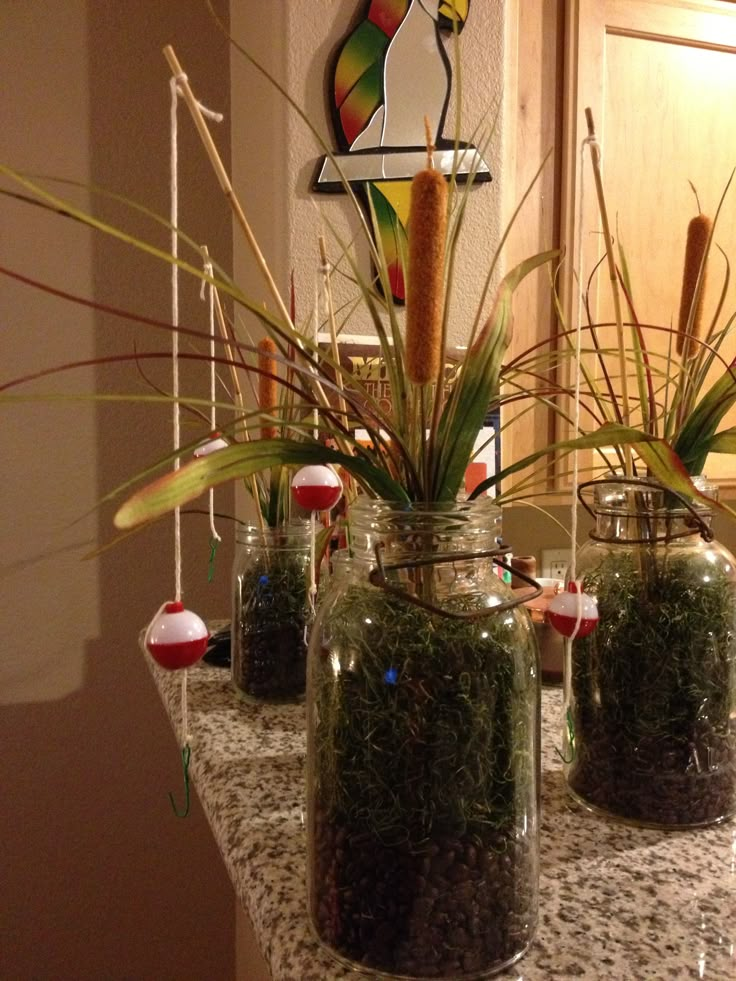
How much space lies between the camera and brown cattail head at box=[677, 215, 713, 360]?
601 millimetres

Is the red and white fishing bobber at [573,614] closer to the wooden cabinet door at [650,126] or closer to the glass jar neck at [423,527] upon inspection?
the glass jar neck at [423,527]

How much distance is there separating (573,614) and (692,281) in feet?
0.88

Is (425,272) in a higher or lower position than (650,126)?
lower

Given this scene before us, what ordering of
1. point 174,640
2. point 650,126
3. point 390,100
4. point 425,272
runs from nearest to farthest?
point 425,272 < point 174,640 < point 390,100 < point 650,126

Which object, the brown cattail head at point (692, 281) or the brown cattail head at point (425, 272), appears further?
the brown cattail head at point (692, 281)

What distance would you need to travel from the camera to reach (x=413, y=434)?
0.50 meters

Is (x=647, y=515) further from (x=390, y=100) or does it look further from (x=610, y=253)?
(x=390, y=100)

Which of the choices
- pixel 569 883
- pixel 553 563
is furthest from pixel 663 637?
pixel 553 563

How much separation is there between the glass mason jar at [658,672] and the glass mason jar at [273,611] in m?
0.35

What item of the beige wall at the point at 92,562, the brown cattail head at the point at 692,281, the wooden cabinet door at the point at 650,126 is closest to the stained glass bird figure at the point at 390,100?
the wooden cabinet door at the point at 650,126

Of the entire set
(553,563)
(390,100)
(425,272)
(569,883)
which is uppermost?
(390,100)

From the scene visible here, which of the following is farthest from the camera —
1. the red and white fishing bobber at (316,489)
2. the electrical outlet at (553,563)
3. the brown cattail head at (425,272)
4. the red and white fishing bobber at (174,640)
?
the electrical outlet at (553,563)

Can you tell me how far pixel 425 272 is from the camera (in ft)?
1.32

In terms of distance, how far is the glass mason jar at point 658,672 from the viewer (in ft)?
2.05
